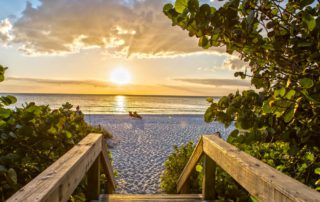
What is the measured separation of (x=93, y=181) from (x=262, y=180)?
262cm

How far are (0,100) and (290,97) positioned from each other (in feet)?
4.99

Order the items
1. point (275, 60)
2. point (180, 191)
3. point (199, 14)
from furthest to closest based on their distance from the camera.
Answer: point (180, 191) → point (275, 60) → point (199, 14)

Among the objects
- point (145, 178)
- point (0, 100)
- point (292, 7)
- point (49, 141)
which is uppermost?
point (292, 7)

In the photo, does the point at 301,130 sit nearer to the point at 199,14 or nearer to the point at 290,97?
the point at 290,97

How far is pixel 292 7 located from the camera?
1764mm

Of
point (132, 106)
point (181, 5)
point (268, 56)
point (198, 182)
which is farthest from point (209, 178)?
point (132, 106)

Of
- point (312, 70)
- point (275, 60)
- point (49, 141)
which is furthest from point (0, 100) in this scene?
point (312, 70)

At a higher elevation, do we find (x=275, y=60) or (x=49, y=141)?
(x=275, y=60)

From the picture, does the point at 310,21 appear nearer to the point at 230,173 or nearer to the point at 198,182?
the point at 230,173

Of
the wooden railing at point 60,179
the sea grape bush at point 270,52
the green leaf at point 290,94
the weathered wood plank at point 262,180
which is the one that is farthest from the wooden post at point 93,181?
the green leaf at point 290,94

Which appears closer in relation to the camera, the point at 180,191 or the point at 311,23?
the point at 311,23

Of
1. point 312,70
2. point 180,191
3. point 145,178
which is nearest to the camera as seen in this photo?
point 312,70

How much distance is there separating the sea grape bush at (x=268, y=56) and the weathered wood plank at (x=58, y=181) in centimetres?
97

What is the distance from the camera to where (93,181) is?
13.1 feet
